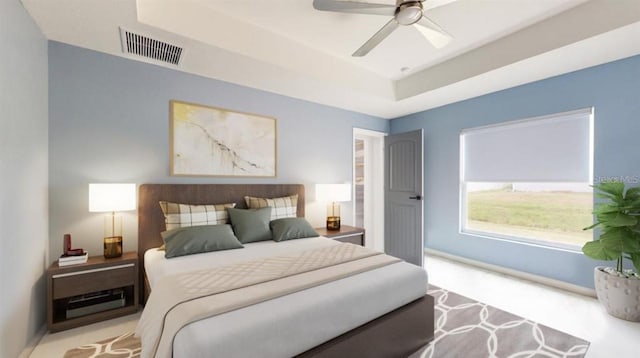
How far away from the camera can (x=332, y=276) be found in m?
1.72

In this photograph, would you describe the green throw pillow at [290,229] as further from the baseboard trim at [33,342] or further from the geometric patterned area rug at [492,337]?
the baseboard trim at [33,342]

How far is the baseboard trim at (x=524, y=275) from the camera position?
2.89 meters

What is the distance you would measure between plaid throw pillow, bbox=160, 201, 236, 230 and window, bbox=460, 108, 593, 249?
3.57 metres

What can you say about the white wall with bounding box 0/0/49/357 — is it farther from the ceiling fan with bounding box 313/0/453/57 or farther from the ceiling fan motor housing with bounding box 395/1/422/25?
the ceiling fan motor housing with bounding box 395/1/422/25

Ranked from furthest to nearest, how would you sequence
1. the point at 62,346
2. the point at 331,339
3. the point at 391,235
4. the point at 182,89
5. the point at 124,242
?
the point at 391,235 < the point at 182,89 < the point at 124,242 < the point at 62,346 < the point at 331,339

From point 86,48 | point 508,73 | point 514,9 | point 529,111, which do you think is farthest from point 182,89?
Result: point 529,111

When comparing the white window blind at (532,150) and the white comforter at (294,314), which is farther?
Result: the white window blind at (532,150)

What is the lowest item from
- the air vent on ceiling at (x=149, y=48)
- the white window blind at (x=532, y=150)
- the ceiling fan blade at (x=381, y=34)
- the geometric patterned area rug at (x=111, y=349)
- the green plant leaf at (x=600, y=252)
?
the geometric patterned area rug at (x=111, y=349)

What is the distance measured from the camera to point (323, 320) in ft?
4.66

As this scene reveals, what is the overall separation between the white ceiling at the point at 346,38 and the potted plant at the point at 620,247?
4.56 feet

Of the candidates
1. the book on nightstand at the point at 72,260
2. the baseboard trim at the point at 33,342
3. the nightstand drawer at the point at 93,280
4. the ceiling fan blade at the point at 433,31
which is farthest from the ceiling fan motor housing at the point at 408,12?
the baseboard trim at the point at 33,342

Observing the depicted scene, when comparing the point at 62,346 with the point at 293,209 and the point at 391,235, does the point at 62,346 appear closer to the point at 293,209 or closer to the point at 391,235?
the point at 293,209

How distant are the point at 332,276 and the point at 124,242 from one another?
2.21 meters

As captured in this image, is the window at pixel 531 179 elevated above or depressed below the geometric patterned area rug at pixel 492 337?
above
